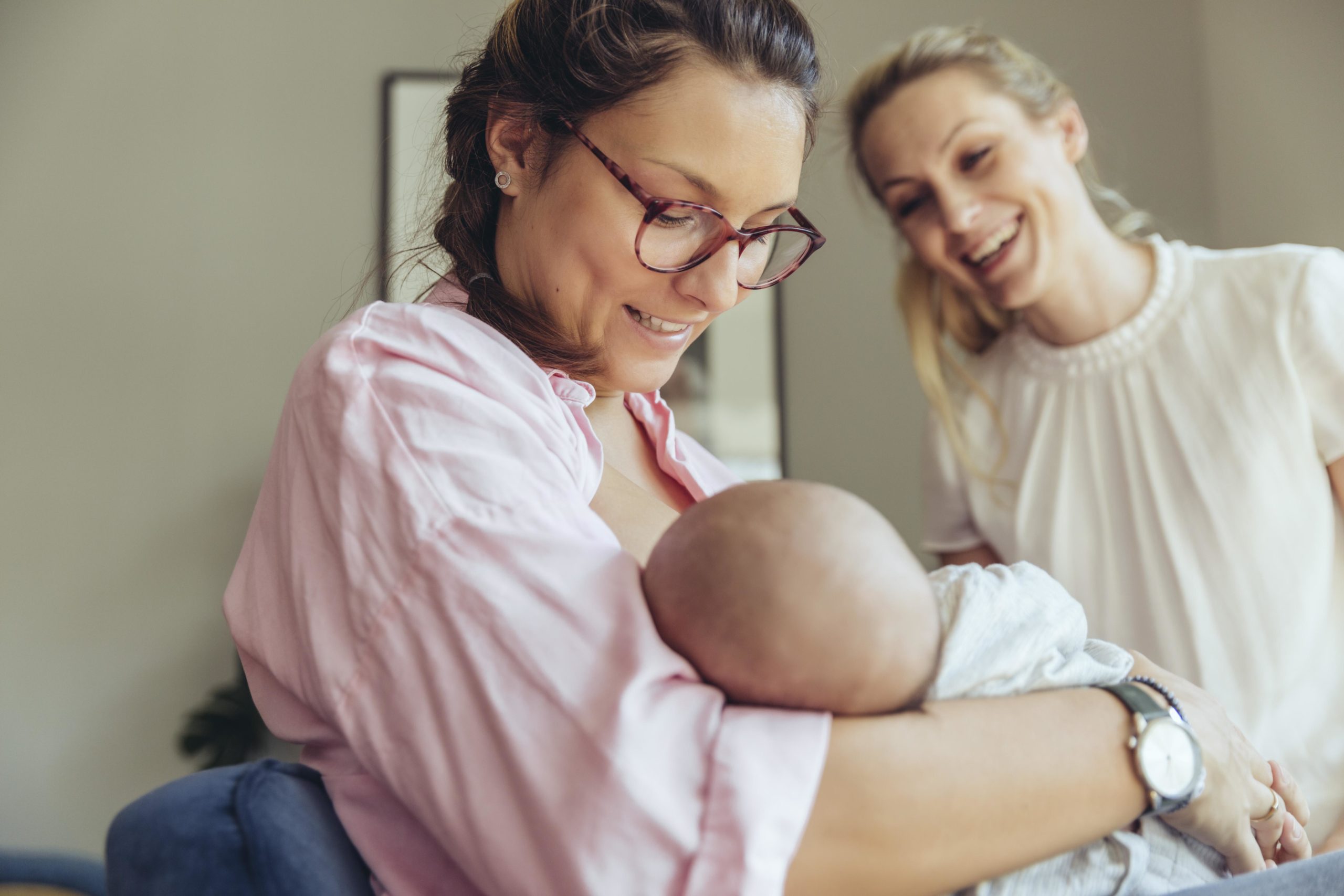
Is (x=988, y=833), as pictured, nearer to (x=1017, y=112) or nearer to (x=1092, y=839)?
(x=1092, y=839)

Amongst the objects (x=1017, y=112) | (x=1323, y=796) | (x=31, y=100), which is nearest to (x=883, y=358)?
(x=1017, y=112)

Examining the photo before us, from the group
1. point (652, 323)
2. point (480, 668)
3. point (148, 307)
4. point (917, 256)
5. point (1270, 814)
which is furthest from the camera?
point (148, 307)

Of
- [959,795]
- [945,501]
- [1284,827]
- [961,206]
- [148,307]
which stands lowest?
[148,307]

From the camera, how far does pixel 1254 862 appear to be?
89 cm

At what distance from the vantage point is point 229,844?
71 cm

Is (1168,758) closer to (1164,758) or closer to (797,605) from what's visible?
(1164,758)

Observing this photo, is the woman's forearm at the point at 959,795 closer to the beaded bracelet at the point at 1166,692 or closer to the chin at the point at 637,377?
the beaded bracelet at the point at 1166,692

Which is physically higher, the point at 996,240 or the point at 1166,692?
the point at 996,240

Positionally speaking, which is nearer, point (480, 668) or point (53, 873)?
point (480, 668)

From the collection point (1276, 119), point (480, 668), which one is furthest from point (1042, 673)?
point (1276, 119)

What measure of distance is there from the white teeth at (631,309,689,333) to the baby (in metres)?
0.37

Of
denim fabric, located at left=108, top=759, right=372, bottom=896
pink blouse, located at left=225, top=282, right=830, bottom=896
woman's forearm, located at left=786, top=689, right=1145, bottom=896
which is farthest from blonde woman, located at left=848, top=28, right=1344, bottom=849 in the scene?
denim fabric, located at left=108, top=759, right=372, bottom=896

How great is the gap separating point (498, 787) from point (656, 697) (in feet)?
0.41

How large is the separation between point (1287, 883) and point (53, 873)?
8.50 ft
